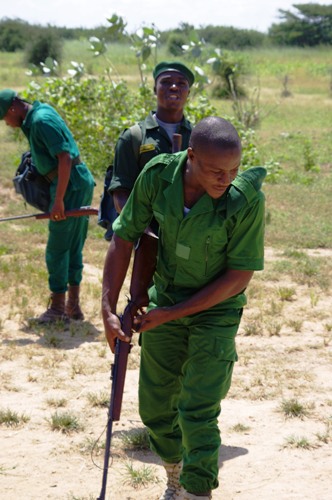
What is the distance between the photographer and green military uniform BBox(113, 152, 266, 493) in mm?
3127

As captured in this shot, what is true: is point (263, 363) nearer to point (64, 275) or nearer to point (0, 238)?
point (64, 275)

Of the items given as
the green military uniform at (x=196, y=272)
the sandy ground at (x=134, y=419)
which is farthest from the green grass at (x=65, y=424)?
the green military uniform at (x=196, y=272)

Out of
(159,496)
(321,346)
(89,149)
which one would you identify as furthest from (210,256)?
(89,149)

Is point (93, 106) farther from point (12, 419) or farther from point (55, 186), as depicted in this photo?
point (12, 419)

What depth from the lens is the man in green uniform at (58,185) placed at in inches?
233

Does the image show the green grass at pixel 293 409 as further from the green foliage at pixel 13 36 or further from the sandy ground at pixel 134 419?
the green foliage at pixel 13 36

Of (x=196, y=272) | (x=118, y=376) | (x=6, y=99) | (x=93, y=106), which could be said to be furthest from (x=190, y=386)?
(x=93, y=106)

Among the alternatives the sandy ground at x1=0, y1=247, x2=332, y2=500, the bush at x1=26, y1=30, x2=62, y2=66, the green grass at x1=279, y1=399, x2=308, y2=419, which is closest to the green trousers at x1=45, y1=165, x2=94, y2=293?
the sandy ground at x1=0, y1=247, x2=332, y2=500

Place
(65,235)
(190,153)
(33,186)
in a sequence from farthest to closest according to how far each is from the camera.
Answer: (65,235)
(33,186)
(190,153)

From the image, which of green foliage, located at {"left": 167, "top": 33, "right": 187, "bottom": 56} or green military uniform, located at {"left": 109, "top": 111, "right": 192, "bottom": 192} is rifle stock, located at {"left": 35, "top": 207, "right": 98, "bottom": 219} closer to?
green military uniform, located at {"left": 109, "top": 111, "right": 192, "bottom": 192}

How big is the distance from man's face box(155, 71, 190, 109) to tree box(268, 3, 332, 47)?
53591mm

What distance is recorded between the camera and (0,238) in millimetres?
8828

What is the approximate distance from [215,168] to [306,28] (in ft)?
190

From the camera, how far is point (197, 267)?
3203 millimetres
